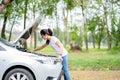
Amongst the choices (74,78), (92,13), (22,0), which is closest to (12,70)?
(74,78)

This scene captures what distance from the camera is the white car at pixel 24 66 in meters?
10.1

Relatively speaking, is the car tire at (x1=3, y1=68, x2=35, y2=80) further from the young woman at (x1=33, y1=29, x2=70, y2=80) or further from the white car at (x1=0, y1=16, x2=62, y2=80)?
the young woman at (x1=33, y1=29, x2=70, y2=80)

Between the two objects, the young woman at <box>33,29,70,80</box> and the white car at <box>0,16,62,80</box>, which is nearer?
the white car at <box>0,16,62,80</box>

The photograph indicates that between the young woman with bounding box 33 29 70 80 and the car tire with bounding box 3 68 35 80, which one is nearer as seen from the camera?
the car tire with bounding box 3 68 35 80

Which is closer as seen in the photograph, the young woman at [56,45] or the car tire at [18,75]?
the car tire at [18,75]

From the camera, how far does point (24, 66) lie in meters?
10.2

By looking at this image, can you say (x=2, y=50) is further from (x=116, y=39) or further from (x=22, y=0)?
(x=22, y=0)

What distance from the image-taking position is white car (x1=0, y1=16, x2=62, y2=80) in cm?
1011

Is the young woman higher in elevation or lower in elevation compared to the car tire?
higher

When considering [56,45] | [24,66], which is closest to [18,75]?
[24,66]

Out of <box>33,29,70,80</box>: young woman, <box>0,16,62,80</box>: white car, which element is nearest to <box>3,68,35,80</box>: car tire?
<box>0,16,62,80</box>: white car

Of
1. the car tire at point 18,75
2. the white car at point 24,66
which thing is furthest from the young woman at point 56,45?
the car tire at point 18,75

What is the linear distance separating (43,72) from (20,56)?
704 millimetres

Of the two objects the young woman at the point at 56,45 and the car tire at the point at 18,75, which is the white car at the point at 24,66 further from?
the young woman at the point at 56,45
